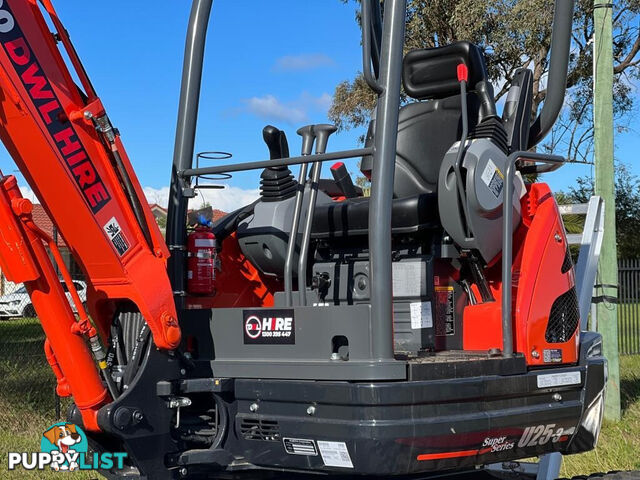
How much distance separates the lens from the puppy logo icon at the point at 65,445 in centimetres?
420

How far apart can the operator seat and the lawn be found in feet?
9.89

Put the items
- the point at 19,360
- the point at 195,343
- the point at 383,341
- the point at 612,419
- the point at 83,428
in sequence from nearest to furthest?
1. the point at 383,341
2. the point at 83,428
3. the point at 195,343
4. the point at 612,419
5. the point at 19,360

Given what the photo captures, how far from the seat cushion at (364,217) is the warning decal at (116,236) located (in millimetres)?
1128

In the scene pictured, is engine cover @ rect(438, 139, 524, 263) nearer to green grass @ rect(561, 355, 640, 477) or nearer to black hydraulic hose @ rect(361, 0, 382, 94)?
black hydraulic hose @ rect(361, 0, 382, 94)

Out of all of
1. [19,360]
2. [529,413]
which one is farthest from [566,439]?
[19,360]

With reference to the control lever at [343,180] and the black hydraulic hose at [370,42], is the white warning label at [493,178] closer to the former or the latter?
the black hydraulic hose at [370,42]

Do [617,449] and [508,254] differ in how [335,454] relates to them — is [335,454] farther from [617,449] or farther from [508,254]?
[617,449]

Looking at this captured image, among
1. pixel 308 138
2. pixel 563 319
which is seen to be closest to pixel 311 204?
pixel 308 138

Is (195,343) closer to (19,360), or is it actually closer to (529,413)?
(529,413)

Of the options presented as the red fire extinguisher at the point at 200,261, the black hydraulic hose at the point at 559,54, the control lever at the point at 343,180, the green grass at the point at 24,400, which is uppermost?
the black hydraulic hose at the point at 559,54

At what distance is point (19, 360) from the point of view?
10148 mm

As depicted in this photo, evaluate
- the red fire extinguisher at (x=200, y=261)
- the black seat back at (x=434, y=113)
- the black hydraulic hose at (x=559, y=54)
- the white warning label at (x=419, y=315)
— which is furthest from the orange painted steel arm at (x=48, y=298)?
the black hydraulic hose at (x=559, y=54)

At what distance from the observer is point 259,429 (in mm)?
4137

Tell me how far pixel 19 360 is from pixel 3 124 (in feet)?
22.8
